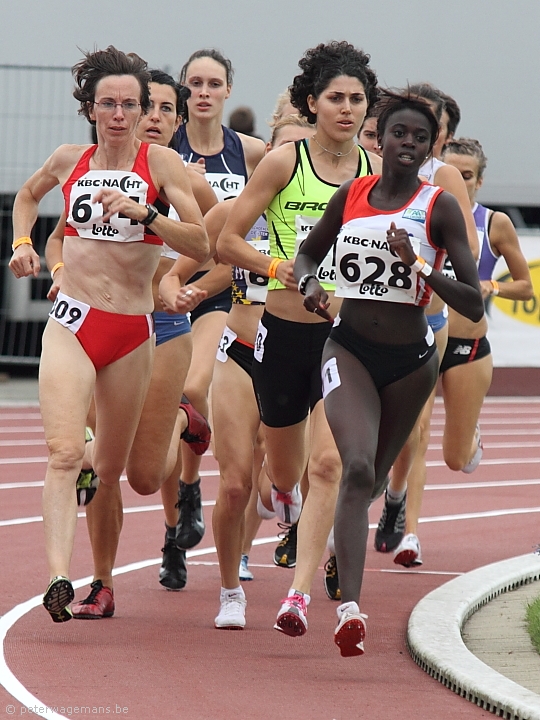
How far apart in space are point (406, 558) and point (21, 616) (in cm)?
276

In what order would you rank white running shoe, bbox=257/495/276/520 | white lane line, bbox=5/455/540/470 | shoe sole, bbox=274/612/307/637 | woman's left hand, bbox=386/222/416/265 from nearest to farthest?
woman's left hand, bbox=386/222/416/265 < shoe sole, bbox=274/612/307/637 < white running shoe, bbox=257/495/276/520 < white lane line, bbox=5/455/540/470

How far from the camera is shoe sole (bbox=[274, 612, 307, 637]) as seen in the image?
6207 millimetres

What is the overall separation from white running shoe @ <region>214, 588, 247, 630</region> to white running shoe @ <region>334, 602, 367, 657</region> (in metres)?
1.47

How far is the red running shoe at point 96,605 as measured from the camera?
7.35m

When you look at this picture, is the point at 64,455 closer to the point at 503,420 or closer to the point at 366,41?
the point at 503,420

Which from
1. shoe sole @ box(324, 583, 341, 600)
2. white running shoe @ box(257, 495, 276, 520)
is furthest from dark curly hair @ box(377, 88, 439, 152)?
white running shoe @ box(257, 495, 276, 520)

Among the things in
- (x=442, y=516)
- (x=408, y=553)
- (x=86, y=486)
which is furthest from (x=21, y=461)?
(x=86, y=486)

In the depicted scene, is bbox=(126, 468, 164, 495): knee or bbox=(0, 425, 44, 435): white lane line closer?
bbox=(126, 468, 164, 495): knee

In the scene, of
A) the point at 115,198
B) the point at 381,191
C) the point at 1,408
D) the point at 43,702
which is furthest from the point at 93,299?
the point at 1,408

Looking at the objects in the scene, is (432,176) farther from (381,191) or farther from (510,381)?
(510,381)

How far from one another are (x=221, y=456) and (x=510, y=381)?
16.2m

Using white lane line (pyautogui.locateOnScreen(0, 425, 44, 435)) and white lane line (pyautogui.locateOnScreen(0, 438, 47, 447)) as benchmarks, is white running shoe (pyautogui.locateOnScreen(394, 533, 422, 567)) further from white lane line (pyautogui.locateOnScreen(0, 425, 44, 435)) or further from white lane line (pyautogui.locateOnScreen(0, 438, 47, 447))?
white lane line (pyautogui.locateOnScreen(0, 425, 44, 435))

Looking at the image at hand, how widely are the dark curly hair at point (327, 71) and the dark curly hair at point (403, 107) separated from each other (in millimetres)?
564

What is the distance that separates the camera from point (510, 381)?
75.4ft
